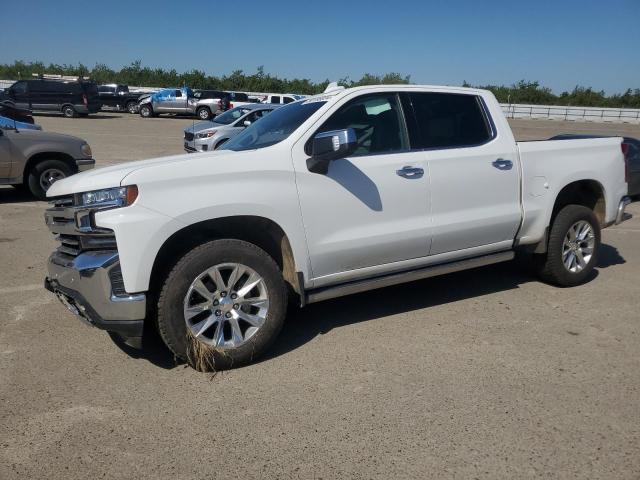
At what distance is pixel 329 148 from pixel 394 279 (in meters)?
1.23

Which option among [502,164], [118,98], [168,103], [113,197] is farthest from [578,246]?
[118,98]

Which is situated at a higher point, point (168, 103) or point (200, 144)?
point (168, 103)

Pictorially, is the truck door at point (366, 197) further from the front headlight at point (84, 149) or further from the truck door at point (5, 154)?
the truck door at point (5, 154)

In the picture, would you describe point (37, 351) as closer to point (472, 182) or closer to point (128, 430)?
point (128, 430)

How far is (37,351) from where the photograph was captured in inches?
157

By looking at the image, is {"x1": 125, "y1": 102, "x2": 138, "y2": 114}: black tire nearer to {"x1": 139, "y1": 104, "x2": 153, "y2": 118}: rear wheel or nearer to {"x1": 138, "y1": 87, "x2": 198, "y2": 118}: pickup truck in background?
{"x1": 138, "y1": 87, "x2": 198, "y2": 118}: pickup truck in background

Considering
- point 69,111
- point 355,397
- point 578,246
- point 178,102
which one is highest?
point 178,102

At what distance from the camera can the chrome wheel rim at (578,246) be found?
17.7 ft

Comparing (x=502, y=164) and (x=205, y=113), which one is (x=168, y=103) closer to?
(x=205, y=113)

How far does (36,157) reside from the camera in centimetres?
923

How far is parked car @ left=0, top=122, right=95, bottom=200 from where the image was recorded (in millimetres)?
8855

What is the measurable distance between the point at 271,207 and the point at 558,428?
220cm

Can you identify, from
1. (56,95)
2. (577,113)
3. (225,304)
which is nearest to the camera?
(225,304)

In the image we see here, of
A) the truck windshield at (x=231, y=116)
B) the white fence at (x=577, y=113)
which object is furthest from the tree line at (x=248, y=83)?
the truck windshield at (x=231, y=116)
